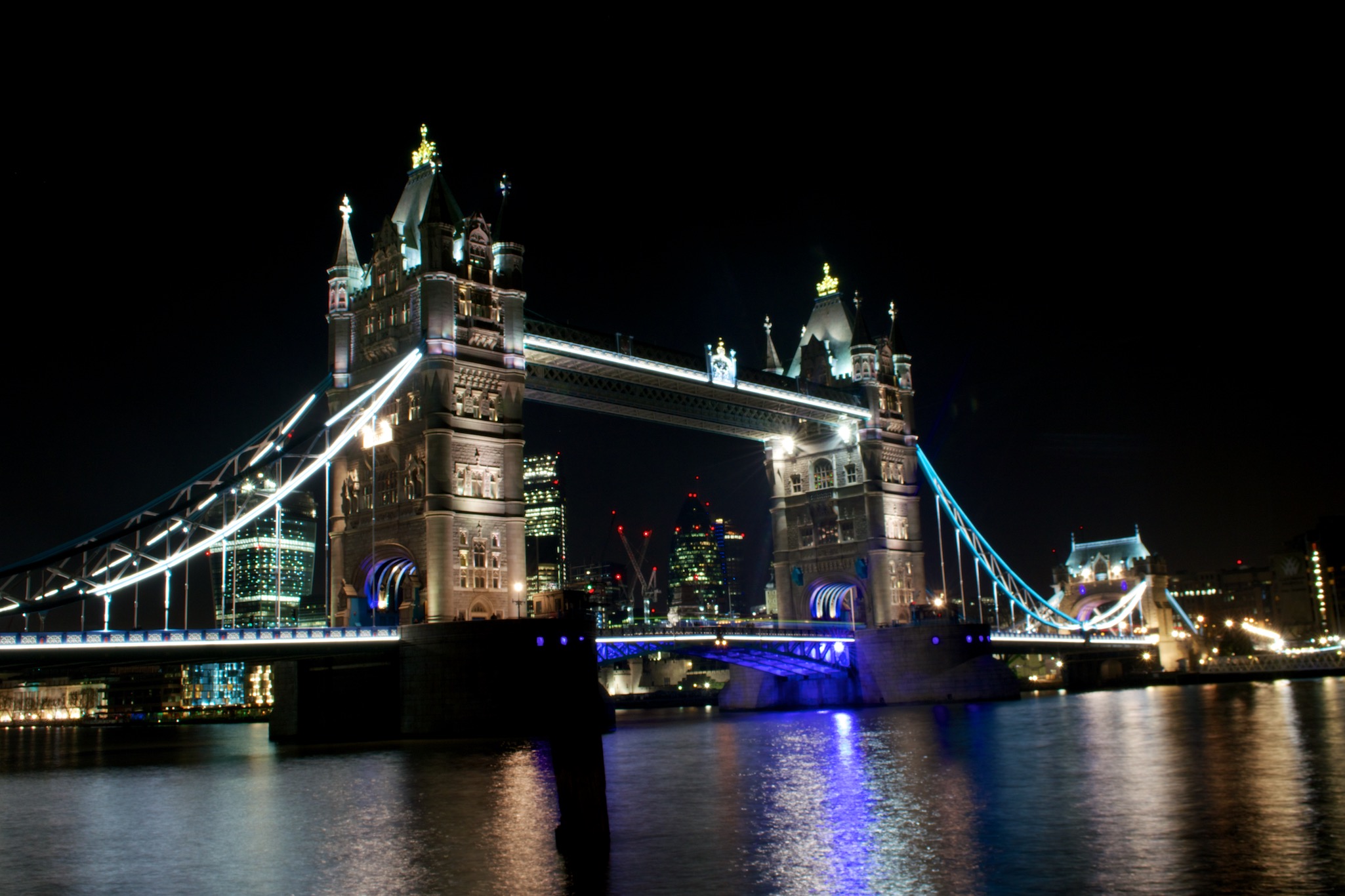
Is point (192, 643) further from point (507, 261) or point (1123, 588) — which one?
point (1123, 588)

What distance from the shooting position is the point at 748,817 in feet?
87.8

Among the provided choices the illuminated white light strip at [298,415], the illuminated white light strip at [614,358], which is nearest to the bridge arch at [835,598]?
the illuminated white light strip at [614,358]

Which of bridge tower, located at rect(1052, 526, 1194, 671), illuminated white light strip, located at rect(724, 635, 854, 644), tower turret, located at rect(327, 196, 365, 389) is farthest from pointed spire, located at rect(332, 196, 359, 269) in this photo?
bridge tower, located at rect(1052, 526, 1194, 671)

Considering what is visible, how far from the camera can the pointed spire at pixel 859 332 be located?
83.1 meters

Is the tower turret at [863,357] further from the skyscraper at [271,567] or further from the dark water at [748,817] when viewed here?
the skyscraper at [271,567]

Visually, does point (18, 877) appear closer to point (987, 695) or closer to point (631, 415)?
point (631, 415)

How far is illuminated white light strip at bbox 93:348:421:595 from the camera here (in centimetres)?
4528

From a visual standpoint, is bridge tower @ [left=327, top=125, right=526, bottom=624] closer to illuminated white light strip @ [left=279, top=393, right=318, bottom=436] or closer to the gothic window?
illuminated white light strip @ [left=279, top=393, right=318, bottom=436]

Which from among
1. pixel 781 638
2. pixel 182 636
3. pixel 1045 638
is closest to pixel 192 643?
pixel 182 636

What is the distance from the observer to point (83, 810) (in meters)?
32.5

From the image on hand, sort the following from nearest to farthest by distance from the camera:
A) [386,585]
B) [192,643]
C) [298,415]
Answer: [192,643] → [298,415] → [386,585]

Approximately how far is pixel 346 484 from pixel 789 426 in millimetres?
33918

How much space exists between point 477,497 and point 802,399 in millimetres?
27700

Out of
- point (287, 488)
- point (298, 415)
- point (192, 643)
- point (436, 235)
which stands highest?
point (436, 235)
